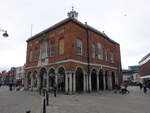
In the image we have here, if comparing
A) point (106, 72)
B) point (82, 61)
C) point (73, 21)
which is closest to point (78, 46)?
point (82, 61)

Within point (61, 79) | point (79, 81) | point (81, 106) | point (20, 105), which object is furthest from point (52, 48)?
point (81, 106)

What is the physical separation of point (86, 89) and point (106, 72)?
7.61 meters

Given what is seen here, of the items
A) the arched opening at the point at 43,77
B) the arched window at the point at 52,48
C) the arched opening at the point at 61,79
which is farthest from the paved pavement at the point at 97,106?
the arched opening at the point at 43,77

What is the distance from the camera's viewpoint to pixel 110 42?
2925 centimetres

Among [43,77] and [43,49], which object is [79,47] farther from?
[43,77]

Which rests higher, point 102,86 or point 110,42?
point 110,42

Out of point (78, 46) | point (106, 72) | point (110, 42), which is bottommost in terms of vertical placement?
point (106, 72)

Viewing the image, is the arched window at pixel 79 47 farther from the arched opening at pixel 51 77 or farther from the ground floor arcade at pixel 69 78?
the arched opening at pixel 51 77

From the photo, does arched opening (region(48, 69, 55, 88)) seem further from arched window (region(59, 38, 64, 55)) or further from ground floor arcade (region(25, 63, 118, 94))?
arched window (region(59, 38, 64, 55))

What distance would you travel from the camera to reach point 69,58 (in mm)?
18219

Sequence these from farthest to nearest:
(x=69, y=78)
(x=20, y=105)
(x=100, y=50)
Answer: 1. (x=100, y=50)
2. (x=69, y=78)
3. (x=20, y=105)

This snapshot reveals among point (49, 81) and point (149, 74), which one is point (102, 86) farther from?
point (149, 74)

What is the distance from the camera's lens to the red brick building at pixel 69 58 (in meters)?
18.9

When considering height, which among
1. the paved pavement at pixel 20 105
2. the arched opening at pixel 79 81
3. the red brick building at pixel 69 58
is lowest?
the paved pavement at pixel 20 105
